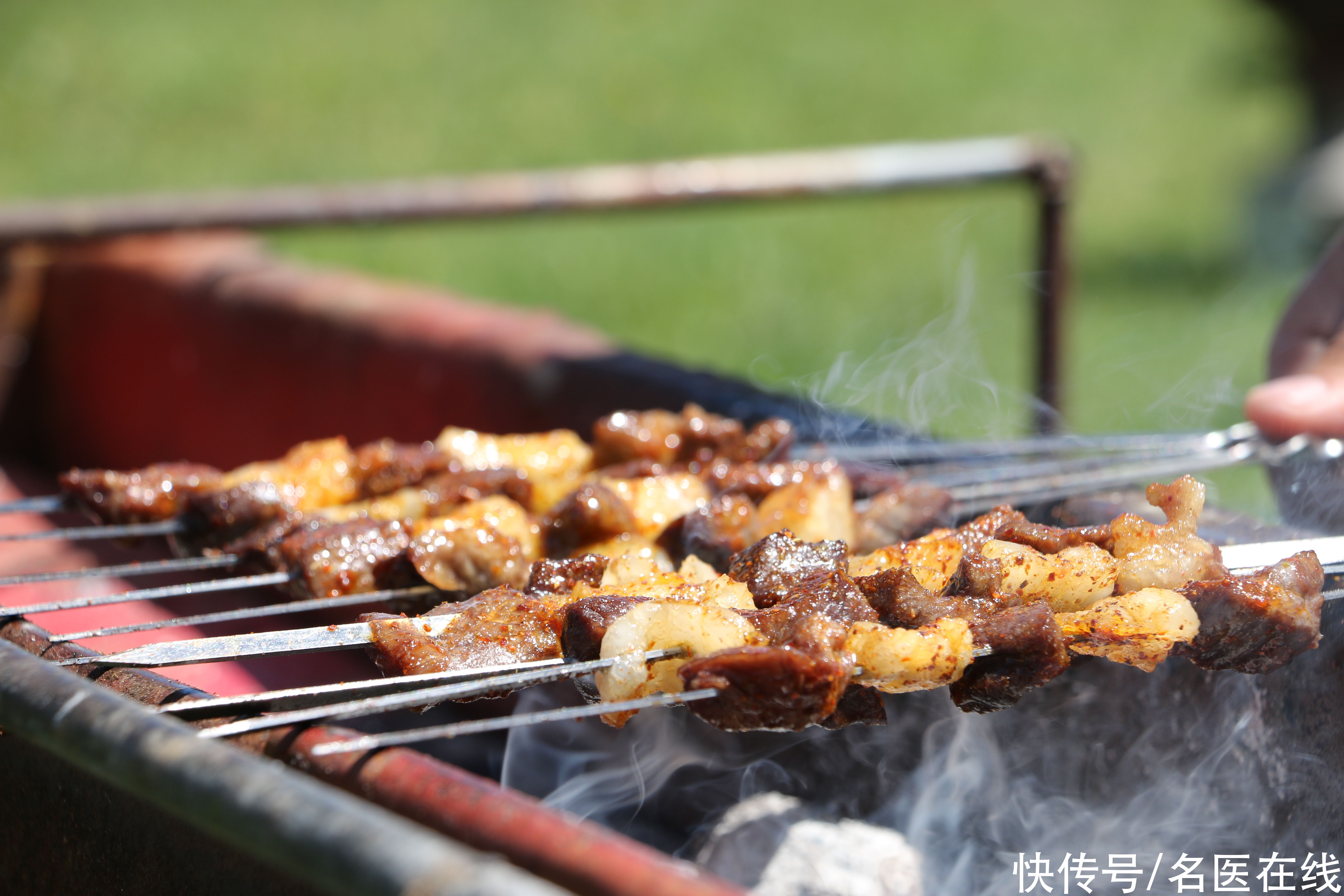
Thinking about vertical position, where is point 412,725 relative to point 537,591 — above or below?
below

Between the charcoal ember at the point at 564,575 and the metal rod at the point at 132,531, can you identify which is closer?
the charcoal ember at the point at 564,575

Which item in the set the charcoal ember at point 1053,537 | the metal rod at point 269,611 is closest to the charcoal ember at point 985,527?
the charcoal ember at point 1053,537

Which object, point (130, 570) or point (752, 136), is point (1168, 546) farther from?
point (752, 136)

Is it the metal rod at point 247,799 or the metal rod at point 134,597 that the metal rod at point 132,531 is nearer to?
the metal rod at point 134,597

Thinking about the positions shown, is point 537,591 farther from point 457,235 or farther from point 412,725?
point 457,235

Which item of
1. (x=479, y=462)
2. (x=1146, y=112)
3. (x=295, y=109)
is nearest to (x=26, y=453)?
(x=479, y=462)
